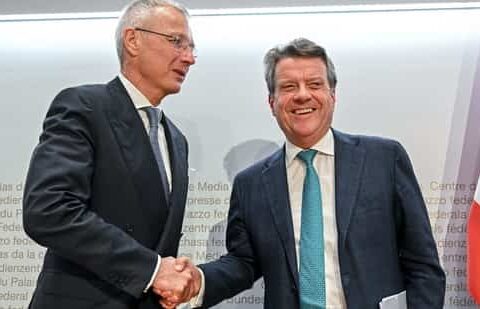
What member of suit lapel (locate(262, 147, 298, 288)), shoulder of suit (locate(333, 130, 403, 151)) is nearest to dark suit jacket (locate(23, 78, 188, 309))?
suit lapel (locate(262, 147, 298, 288))

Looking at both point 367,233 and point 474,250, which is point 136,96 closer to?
point 367,233

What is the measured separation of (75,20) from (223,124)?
80 cm

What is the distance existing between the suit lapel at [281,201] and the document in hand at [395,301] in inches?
9.7

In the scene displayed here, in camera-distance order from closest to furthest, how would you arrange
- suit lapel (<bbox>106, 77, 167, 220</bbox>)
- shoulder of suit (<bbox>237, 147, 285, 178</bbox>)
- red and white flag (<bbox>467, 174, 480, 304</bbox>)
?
1. suit lapel (<bbox>106, 77, 167, 220</bbox>)
2. shoulder of suit (<bbox>237, 147, 285, 178</bbox>)
3. red and white flag (<bbox>467, 174, 480, 304</bbox>)

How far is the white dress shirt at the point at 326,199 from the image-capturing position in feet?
5.90

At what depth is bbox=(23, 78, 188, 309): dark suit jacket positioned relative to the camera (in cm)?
155

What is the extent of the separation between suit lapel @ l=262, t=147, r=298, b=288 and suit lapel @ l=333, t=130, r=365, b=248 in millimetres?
142

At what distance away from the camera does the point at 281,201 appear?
1.90 m

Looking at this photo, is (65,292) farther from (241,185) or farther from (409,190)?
(409,190)

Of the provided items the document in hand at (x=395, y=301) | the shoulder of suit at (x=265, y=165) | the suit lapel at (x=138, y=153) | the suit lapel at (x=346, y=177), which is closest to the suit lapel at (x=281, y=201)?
the shoulder of suit at (x=265, y=165)

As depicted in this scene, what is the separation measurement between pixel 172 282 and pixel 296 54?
30.3 inches

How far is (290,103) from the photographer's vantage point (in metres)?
1.92

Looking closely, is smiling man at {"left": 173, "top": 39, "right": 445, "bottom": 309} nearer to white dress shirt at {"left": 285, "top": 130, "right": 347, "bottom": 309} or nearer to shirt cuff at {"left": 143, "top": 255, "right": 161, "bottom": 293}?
white dress shirt at {"left": 285, "top": 130, "right": 347, "bottom": 309}

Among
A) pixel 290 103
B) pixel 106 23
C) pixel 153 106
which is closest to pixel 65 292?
pixel 153 106
